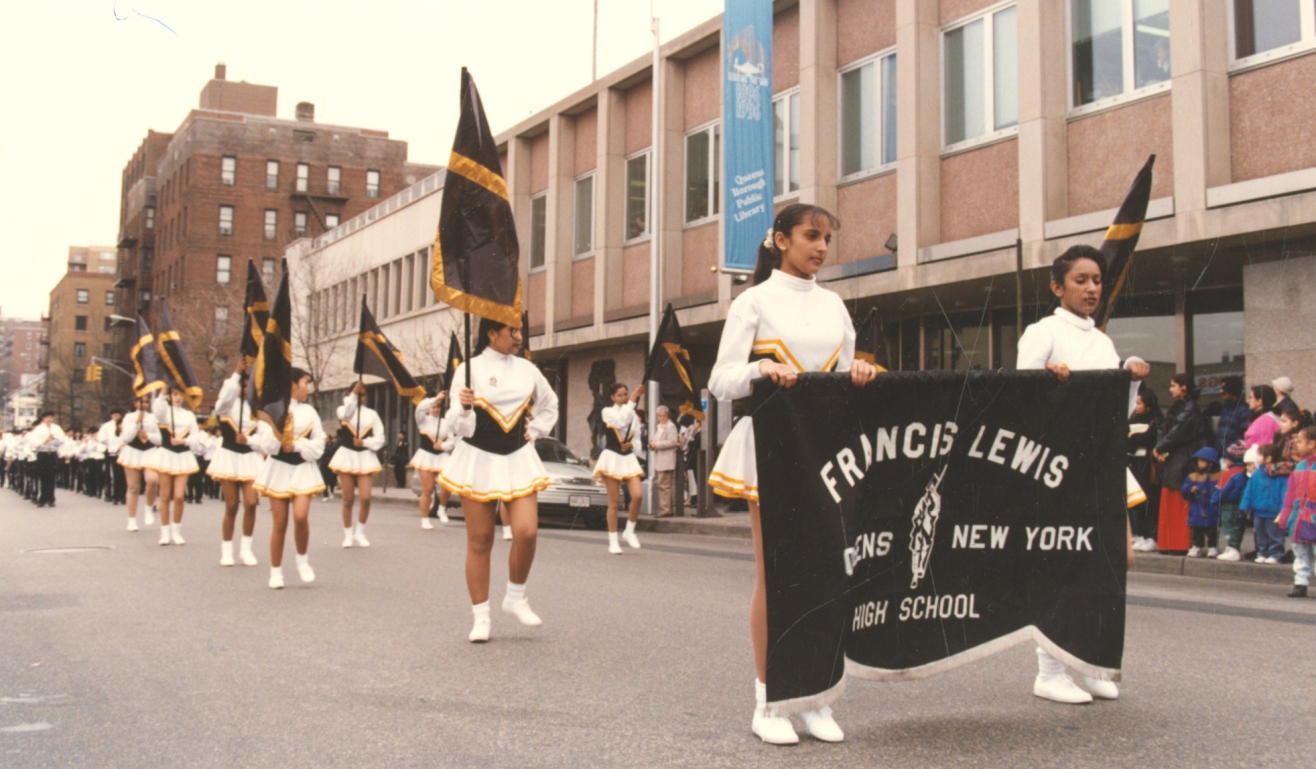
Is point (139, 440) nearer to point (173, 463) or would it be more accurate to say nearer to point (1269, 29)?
point (173, 463)

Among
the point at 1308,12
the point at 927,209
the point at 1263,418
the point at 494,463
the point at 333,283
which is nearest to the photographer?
the point at 494,463

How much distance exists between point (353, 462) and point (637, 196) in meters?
14.7

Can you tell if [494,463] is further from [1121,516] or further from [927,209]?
[927,209]

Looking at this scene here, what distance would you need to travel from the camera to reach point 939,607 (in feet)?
15.8

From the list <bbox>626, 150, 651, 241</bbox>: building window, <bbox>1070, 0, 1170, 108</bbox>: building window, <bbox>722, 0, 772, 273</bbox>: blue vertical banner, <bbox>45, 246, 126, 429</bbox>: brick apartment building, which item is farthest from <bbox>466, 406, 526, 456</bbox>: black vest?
<bbox>45, 246, 126, 429</bbox>: brick apartment building

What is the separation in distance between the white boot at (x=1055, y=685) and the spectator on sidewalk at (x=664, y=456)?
15.0 meters

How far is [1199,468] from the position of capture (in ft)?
42.0

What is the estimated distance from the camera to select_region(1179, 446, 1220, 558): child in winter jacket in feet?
41.1

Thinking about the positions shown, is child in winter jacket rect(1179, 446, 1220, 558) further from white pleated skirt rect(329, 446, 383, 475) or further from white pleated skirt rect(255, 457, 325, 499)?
white pleated skirt rect(329, 446, 383, 475)

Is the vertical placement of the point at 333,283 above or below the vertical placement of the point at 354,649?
above

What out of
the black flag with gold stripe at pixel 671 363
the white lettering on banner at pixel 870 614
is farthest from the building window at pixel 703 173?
the white lettering on banner at pixel 870 614

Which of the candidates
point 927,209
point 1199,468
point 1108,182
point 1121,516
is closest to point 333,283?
point 927,209

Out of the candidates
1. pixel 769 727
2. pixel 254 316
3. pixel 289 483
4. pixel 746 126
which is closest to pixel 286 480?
pixel 289 483

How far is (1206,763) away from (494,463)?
4359 mm
